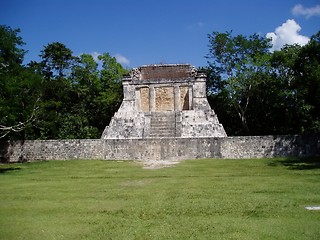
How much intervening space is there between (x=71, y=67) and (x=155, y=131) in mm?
14464

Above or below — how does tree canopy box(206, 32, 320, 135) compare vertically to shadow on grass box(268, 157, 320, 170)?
above

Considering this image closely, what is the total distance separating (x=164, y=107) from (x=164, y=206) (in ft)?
65.8

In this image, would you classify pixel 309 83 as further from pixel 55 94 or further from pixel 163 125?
pixel 55 94

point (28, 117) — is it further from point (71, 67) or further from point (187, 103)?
point (71, 67)

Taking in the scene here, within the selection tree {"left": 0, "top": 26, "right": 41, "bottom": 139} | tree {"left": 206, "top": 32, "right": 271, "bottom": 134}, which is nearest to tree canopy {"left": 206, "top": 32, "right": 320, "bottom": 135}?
tree {"left": 206, "top": 32, "right": 271, "bottom": 134}

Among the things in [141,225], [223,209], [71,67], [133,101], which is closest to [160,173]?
[223,209]

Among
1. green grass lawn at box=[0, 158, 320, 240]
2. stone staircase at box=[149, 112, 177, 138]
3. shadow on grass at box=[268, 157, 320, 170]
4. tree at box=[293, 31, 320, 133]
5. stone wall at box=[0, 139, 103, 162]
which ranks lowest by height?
green grass lawn at box=[0, 158, 320, 240]

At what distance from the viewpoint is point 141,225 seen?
6086 mm

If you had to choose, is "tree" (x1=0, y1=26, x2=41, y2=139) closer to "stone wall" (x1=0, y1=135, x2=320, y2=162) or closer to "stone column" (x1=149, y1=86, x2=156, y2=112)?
"stone wall" (x1=0, y1=135, x2=320, y2=162)

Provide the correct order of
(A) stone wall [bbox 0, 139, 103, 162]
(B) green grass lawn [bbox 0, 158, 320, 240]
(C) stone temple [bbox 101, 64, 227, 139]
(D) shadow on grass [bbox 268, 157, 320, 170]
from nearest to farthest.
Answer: (B) green grass lawn [bbox 0, 158, 320, 240] → (D) shadow on grass [bbox 268, 157, 320, 170] → (A) stone wall [bbox 0, 139, 103, 162] → (C) stone temple [bbox 101, 64, 227, 139]

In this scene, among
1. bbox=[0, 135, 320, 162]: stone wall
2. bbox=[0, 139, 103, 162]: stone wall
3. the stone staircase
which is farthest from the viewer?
the stone staircase

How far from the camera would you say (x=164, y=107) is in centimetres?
2739

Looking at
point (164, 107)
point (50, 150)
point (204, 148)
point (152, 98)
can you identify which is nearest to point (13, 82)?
point (50, 150)

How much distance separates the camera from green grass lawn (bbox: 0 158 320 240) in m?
5.71
